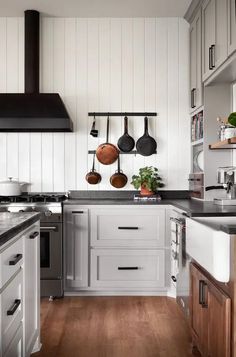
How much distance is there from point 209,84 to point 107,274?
1887 mm

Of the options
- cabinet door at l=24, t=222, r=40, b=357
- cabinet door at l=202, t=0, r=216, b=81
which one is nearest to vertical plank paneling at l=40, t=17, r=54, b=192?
cabinet door at l=202, t=0, r=216, b=81


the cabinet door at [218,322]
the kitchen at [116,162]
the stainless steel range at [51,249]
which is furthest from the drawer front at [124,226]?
the cabinet door at [218,322]

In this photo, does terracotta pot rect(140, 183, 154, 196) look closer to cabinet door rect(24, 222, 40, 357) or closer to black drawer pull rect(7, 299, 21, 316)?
cabinet door rect(24, 222, 40, 357)

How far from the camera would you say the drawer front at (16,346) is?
1.73 m

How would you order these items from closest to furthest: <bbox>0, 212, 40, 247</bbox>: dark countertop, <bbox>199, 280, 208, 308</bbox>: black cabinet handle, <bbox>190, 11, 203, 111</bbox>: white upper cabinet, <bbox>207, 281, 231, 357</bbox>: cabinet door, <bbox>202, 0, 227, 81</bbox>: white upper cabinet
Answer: <bbox>0, 212, 40, 247</bbox>: dark countertop
<bbox>207, 281, 231, 357</bbox>: cabinet door
<bbox>199, 280, 208, 308</bbox>: black cabinet handle
<bbox>202, 0, 227, 81</bbox>: white upper cabinet
<bbox>190, 11, 203, 111</bbox>: white upper cabinet

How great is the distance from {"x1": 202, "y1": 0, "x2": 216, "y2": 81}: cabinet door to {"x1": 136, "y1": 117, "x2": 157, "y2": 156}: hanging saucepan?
0.90 meters

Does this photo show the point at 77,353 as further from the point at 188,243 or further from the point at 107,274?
the point at 107,274

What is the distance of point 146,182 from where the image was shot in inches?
161

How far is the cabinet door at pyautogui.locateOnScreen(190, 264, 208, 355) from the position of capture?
207 cm

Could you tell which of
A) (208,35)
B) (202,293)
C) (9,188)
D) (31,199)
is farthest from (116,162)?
(202,293)

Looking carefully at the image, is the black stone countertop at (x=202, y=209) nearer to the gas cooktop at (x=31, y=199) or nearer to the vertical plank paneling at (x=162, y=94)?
the gas cooktop at (x=31, y=199)

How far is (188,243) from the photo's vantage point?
2.21 m

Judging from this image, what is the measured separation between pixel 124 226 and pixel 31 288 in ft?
5.35

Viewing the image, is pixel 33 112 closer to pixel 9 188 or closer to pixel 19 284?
pixel 9 188
